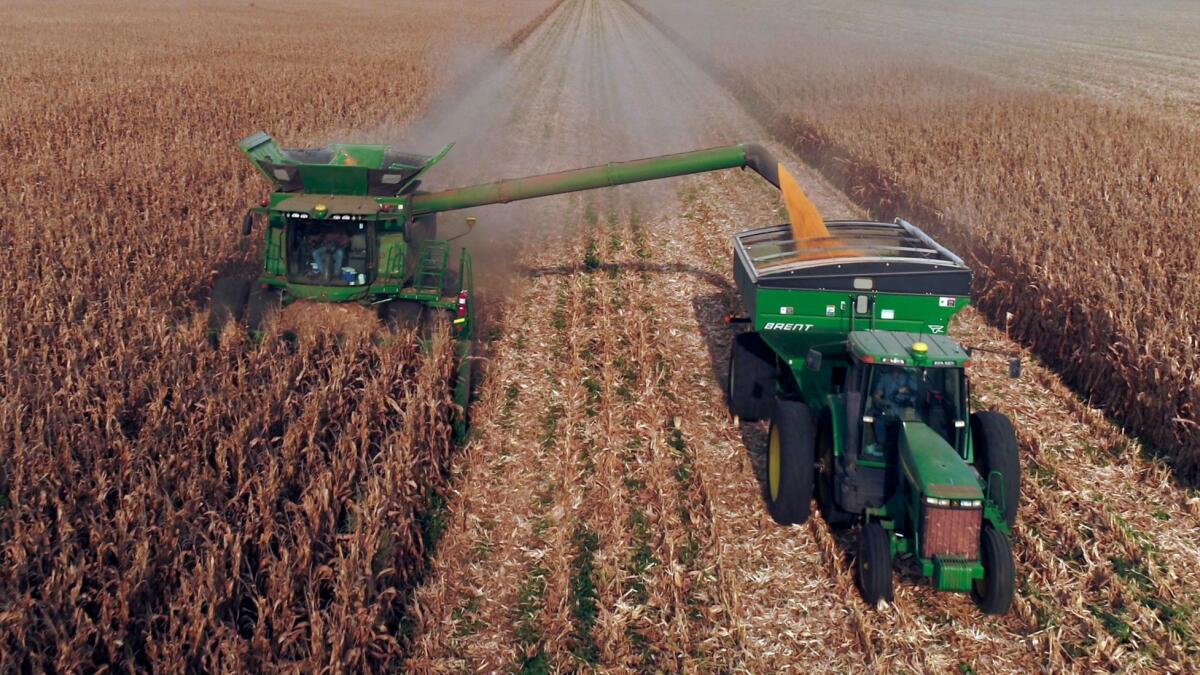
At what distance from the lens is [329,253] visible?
10.7m

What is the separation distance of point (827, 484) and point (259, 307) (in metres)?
6.86

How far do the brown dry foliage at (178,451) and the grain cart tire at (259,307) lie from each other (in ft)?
1.47

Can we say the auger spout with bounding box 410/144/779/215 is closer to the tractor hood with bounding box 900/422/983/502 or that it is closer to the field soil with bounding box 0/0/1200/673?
the field soil with bounding box 0/0/1200/673

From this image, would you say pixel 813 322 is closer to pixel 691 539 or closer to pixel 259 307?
pixel 691 539

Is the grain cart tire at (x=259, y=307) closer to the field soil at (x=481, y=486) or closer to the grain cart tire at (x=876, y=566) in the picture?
the field soil at (x=481, y=486)

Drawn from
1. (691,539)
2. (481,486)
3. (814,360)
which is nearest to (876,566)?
(691,539)

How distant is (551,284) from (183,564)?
9.43m

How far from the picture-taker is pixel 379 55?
37.1 metres

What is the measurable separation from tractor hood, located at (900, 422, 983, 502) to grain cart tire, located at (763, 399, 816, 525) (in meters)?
0.98

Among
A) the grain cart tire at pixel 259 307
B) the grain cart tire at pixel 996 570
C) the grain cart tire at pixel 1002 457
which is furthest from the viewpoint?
the grain cart tire at pixel 259 307

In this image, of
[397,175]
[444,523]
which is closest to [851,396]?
[444,523]

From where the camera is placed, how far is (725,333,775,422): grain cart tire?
1034 cm

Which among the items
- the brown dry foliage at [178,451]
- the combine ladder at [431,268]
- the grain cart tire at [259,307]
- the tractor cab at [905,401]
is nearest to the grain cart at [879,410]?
the tractor cab at [905,401]

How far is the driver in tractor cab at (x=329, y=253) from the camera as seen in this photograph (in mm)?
10672
